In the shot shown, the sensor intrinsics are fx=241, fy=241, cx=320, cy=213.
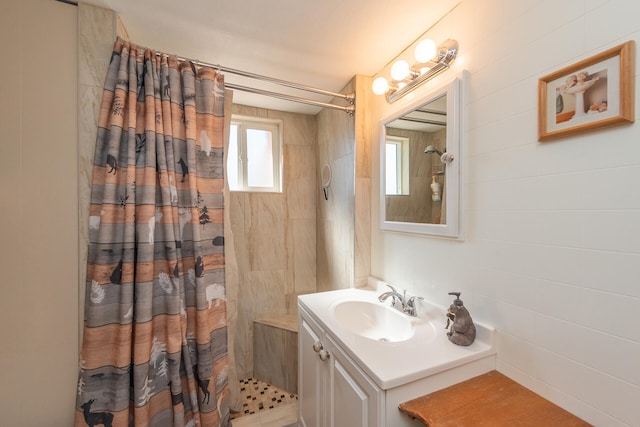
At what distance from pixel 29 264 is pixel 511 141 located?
199 centimetres

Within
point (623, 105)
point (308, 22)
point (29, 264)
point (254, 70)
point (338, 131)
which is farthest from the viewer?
point (338, 131)

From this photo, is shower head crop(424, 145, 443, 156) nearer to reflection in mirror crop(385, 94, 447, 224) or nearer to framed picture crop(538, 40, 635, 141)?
reflection in mirror crop(385, 94, 447, 224)

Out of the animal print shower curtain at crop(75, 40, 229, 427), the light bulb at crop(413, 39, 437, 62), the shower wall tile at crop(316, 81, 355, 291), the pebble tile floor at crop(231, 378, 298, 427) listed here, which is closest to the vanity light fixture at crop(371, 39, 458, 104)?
the light bulb at crop(413, 39, 437, 62)

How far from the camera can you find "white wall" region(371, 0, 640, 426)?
657 mm

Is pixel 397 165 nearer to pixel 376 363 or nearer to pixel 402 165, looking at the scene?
pixel 402 165

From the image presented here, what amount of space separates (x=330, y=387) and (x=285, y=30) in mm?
1781

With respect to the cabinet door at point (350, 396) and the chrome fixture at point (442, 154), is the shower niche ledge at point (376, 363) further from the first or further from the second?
the chrome fixture at point (442, 154)

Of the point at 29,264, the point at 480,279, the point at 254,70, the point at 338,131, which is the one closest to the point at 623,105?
the point at 480,279

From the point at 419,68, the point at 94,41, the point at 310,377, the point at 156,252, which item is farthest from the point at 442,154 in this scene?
the point at 94,41

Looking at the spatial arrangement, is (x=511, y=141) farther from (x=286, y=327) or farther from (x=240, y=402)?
(x=240, y=402)

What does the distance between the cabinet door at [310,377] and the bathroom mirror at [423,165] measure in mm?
785

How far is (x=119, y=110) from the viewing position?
1.09m

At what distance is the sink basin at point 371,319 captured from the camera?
1273 mm

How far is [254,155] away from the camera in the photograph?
2295mm
